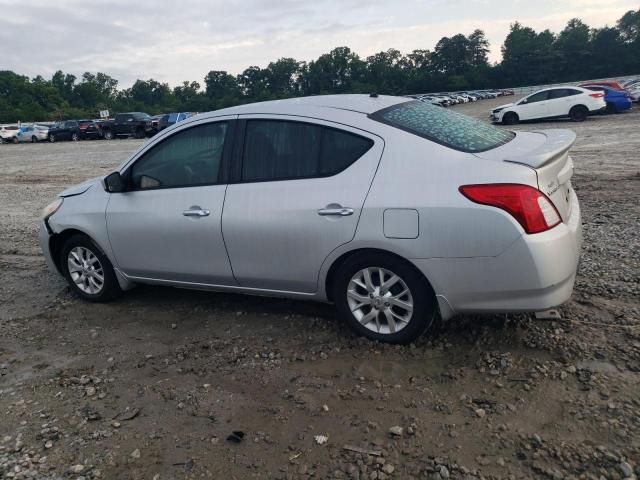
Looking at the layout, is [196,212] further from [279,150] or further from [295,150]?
[295,150]

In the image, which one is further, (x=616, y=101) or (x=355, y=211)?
(x=616, y=101)

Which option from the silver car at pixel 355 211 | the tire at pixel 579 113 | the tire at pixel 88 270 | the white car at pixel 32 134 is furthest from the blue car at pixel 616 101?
the white car at pixel 32 134

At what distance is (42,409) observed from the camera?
3.48m

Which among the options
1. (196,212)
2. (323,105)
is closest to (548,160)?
(323,105)

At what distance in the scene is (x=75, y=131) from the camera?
1559 inches

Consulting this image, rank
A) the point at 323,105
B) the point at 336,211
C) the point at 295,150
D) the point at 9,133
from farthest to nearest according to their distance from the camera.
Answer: the point at 9,133, the point at 323,105, the point at 295,150, the point at 336,211

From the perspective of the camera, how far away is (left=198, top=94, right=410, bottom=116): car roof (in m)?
4.13

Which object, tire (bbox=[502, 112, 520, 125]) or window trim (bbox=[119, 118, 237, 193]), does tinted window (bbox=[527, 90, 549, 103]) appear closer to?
tire (bbox=[502, 112, 520, 125])

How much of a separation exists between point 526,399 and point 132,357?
2.68 m

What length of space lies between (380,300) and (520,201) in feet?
3.63

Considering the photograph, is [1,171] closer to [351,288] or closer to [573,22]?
[351,288]

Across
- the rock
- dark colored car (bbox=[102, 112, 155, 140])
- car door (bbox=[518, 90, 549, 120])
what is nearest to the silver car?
the rock

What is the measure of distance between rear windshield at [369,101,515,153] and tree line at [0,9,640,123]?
292ft

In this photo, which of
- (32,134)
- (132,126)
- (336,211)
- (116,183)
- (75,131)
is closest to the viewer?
(336,211)
